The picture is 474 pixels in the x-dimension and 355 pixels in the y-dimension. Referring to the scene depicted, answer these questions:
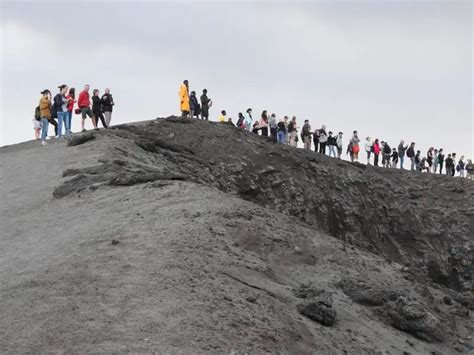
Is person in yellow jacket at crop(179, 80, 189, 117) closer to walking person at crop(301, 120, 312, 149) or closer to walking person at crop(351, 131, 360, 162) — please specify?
walking person at crop(301, 120, 312, 149)

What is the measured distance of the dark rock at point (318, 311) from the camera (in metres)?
12.2

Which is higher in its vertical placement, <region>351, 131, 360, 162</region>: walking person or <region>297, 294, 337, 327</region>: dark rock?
<region>351, 131, 360, 162</region>: walking person

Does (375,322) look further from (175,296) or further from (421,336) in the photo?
(175,296)

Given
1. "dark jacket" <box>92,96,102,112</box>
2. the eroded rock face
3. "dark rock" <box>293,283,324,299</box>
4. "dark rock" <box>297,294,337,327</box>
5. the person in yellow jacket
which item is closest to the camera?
"dark rock" <box>297,294,337,327</box>

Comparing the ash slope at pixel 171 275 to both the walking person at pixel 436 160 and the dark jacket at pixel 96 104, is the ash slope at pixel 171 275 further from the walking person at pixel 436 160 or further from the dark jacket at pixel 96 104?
the walking person at pixel 436 160

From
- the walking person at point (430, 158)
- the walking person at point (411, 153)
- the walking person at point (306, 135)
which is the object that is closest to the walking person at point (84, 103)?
the walking person at point (306, 135)

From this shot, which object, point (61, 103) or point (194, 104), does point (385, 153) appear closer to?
point (194, 104)

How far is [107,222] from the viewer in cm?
1560

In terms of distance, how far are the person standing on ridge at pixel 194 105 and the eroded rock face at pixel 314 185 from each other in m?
2.46

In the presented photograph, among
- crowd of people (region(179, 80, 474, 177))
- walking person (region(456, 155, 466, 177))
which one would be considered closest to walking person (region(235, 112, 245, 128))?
crowd of people (region(179, 80, 474, 177))

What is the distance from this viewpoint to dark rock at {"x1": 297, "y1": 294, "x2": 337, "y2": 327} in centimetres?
1225

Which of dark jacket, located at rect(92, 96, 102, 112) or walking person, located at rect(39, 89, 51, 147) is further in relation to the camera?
dark jacket, located at rect(92, 96, 102, 112)

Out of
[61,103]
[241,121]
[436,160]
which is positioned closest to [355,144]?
[241,121]

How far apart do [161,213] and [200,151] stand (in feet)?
46.3
